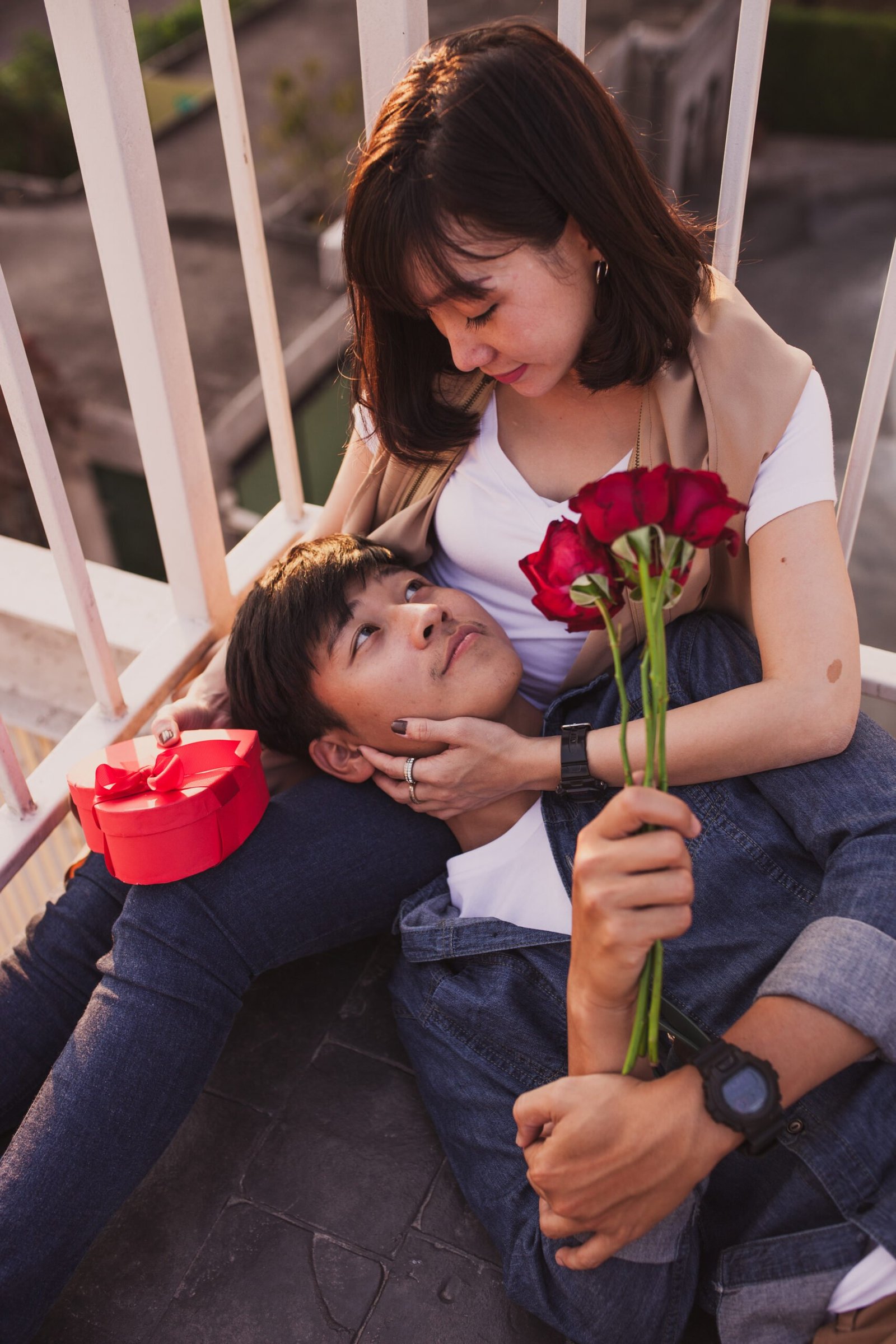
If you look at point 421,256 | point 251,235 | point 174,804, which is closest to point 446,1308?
point 174,804

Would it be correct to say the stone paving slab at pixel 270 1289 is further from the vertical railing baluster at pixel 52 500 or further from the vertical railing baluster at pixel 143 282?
the vertical railing baluster at pixel 143 282

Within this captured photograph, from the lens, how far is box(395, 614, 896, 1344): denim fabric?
1.39 meters

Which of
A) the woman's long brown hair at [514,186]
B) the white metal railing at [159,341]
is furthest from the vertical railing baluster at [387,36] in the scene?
the woman's long brown hair at [514,186]

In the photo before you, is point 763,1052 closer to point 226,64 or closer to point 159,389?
point 159,389

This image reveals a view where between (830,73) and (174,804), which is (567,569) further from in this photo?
(830,73)

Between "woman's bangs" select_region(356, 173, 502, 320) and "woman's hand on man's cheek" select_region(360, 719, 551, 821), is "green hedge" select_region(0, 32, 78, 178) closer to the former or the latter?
"woman's bangs" select_region(356, 173, 502, 320)

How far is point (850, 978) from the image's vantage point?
1343 mm

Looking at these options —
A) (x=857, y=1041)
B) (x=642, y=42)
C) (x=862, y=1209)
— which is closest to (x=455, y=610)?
(x=857, y=1041)

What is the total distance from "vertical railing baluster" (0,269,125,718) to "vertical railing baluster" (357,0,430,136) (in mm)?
688

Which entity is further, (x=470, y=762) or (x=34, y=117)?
(x=34, y=117)

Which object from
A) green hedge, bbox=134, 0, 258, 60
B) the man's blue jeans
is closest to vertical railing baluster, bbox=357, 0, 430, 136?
the man's blue jeans

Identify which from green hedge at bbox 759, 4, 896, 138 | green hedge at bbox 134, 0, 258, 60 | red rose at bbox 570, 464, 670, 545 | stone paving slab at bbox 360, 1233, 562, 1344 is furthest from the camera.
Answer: green hedge at bbox 134, 0, 258, 60

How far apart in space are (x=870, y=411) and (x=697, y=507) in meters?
1.05

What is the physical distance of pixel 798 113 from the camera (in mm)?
13414
